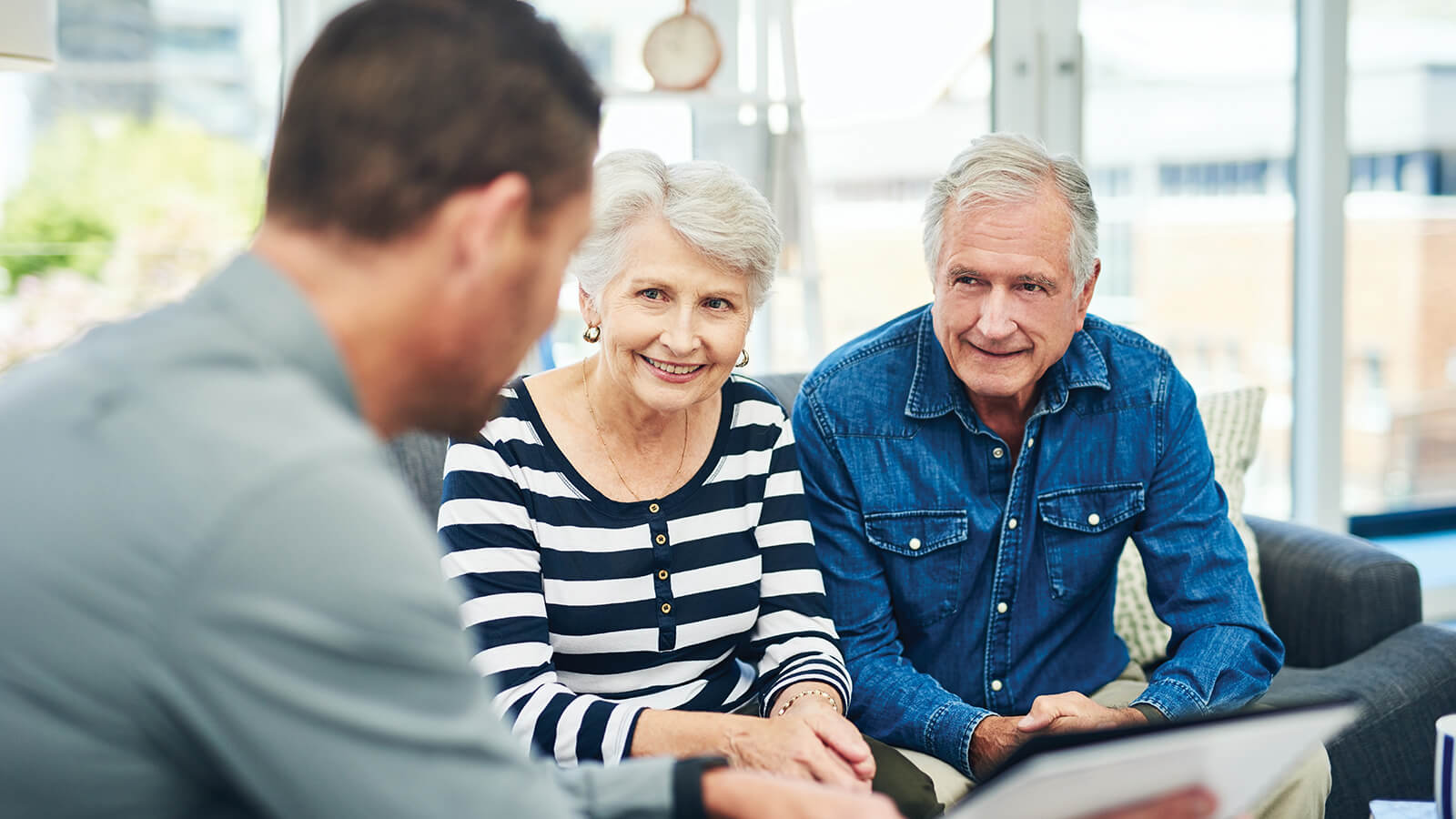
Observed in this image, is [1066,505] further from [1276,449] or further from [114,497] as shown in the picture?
[1276,449]

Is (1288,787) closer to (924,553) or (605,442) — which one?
(924,553)

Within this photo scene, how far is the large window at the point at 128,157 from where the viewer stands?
9.71ft

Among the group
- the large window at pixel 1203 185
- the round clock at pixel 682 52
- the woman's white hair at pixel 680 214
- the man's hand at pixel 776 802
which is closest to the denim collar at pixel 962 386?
the woman's white hair at pixel 680 214

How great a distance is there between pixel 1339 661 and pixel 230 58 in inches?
110

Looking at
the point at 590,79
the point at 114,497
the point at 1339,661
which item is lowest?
the point at 1339,661

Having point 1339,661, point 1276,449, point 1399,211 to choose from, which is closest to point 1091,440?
point 1339,661

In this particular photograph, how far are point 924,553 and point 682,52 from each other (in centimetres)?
164

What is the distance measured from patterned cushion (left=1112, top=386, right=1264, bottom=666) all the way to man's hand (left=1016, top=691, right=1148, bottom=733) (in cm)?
53

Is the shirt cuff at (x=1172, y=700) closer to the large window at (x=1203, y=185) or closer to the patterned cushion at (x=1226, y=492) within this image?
the patterned cushion at (x=1226, y=492)

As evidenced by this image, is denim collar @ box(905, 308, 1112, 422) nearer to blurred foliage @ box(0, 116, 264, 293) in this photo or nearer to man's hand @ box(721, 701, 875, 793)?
man's hand @ box(721, 701, 875, 793)

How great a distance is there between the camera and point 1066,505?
1828 millimetres

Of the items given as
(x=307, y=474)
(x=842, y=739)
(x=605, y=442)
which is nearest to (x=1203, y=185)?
(x=605, y=442)

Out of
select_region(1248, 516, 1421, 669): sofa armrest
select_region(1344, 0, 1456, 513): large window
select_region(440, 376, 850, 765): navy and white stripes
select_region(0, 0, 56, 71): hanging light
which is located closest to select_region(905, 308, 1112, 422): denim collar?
select_region(440, 376, 850, 765): navy and white stripes

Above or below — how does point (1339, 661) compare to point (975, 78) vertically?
below
